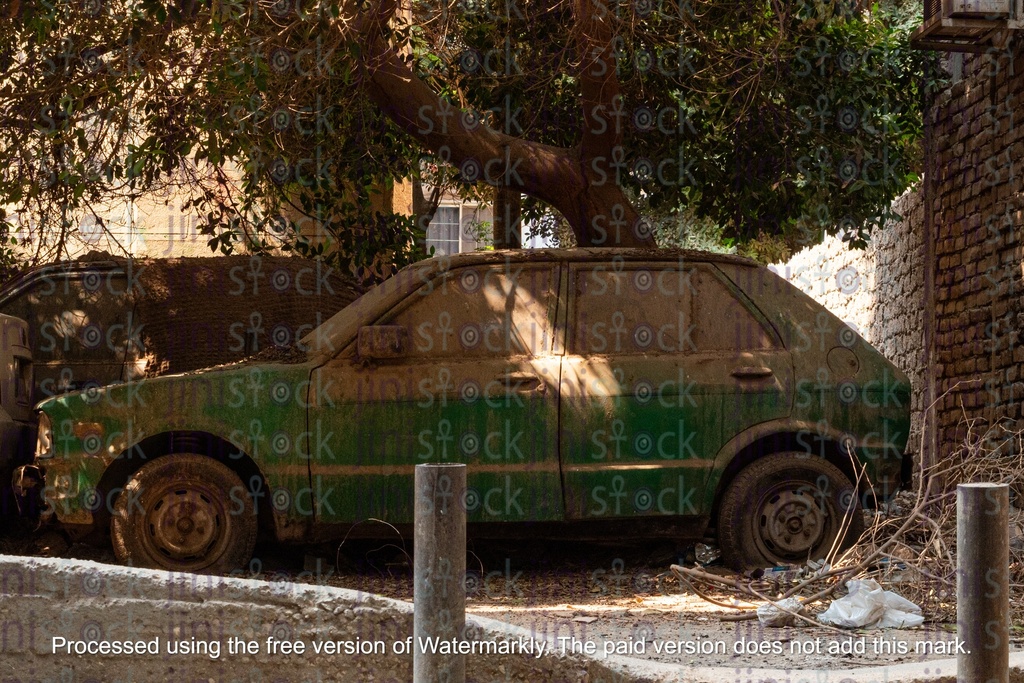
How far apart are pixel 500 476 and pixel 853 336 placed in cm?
205

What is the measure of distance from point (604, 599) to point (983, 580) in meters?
2.74

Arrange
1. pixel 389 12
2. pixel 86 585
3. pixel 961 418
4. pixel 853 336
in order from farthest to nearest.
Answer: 1. pixel 961 418
2. pixel 389 12
3. pixel 853 336
4. pixel 86 585

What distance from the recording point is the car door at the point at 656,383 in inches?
231

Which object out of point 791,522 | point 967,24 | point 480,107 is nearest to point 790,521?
point 791,522

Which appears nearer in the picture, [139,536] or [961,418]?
[139,536]

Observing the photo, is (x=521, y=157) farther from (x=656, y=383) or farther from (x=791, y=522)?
(x=791, y=522)

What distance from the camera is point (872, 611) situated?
498 centimetres

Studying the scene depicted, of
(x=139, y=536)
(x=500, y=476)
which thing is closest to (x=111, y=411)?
(x=139, y=536)

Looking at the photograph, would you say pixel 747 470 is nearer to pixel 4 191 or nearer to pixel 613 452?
pixel 613 452

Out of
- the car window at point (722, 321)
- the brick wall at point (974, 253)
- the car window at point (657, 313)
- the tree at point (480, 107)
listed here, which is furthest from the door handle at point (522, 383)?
the brick wall at point (974, 253)

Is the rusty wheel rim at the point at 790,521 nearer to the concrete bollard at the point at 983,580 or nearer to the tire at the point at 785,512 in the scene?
the tire at the point at 785,512

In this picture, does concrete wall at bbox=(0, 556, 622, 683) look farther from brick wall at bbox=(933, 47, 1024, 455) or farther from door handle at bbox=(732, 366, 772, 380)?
brick wall at bbox=(933, 47, 1024, 455)

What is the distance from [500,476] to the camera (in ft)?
19.1

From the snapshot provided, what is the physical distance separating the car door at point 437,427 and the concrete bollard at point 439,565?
2.89 meters
